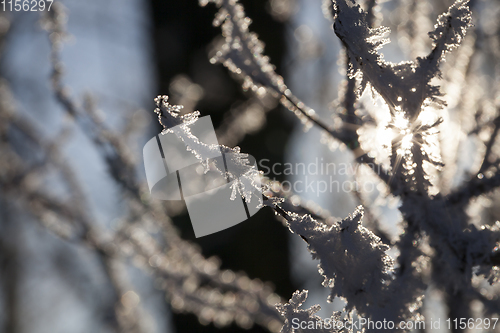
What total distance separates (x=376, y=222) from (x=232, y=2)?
752mm

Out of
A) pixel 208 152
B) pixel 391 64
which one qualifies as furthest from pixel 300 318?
pixel 391 64

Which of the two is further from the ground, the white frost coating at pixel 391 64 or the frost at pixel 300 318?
the white frost coating at pixel 391 64

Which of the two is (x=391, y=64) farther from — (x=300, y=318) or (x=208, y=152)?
(x=300, y=318)

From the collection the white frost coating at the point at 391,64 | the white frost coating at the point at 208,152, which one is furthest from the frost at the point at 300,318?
the white frost coating at the point at 391,64

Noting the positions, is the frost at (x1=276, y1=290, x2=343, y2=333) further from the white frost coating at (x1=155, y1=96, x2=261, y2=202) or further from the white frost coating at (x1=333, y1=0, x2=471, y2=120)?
the white frost coating at (x1=333, y1=0, x2=471, y2=120)

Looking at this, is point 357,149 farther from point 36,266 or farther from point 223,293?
point 36,266

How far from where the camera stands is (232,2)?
0.80 metres

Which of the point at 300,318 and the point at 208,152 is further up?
the point at 208,152

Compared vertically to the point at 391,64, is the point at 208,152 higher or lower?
lower

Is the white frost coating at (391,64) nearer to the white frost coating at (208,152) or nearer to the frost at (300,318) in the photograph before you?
the white frost coating at (208,152)

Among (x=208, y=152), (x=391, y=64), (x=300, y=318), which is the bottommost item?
(x=300, y=318)

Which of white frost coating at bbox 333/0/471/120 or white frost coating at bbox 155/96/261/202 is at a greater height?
white frost coating at bbox 333/0/471/120

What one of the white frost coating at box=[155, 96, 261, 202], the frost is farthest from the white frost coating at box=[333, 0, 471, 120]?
the frost

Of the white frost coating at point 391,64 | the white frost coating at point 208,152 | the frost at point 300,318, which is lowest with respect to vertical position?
the frost at point 300,318
